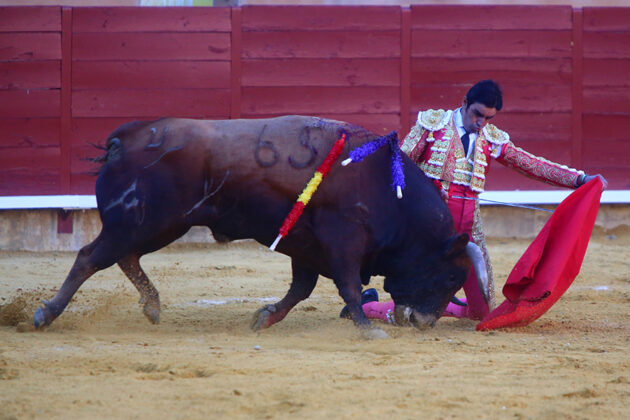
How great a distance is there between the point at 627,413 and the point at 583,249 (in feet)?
5.58

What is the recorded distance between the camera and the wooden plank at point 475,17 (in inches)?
291

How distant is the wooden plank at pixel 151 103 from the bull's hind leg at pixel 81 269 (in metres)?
3.51

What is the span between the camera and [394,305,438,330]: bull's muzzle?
406 centimetres

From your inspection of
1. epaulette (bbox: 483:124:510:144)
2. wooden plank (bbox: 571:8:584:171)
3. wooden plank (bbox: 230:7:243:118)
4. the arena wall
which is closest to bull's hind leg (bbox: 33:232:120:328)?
epaulette (bbox: 483:124:510:144)

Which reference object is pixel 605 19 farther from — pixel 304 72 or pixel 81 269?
pixel 81 269

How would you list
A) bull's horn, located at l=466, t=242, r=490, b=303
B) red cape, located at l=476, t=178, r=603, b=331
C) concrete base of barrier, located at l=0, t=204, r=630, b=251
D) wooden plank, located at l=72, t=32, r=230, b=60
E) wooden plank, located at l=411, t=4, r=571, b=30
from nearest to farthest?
bull's horn, located at l=466, t=242, r=490, b=303 < red cape, located at l=476, t=178, r=603, b=331 < concrete base of barrier, located at l=0, t=204, r=630, b=251 < wooden plank, located at l=72, t=32, r=230, b=60 < wooden plank, located at l=411, t=4, r=571, b=30

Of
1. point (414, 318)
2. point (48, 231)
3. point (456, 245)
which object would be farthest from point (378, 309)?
point (48, 231)

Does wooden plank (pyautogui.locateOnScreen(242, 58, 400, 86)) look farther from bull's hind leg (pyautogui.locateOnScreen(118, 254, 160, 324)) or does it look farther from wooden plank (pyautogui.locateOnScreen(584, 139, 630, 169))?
bull's hind leg (pyautogui.locateOnScreen(118, 254, 160, 324))

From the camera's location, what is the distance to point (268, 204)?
3.81m

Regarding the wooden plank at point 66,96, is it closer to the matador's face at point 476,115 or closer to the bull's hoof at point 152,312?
the bull's hoof at point 152,312

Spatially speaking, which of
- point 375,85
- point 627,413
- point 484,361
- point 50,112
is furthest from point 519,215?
point 627,413

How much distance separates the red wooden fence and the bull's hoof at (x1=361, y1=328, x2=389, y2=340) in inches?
148

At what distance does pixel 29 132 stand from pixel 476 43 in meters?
3.65

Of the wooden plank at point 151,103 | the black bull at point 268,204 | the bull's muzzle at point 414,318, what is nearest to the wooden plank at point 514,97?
the wooden plank at point 151,103
